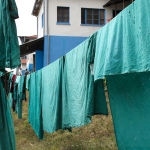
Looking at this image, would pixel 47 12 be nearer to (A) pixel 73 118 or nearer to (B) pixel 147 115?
(A) pixel 73 118

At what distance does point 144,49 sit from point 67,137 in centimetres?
445

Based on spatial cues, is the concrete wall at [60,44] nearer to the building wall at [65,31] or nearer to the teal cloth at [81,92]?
the building wall at [65,31]

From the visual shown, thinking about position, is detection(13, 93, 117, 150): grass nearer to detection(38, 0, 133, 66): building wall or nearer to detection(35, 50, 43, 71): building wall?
detection(38, 0, 133, 66): building wall

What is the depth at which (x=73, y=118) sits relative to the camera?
276 centimetres

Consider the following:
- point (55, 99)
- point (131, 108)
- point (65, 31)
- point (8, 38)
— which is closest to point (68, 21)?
point (65, 31)

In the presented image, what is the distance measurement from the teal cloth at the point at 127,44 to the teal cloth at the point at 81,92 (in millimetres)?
399

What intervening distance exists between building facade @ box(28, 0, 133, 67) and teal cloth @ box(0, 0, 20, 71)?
9.73 meters

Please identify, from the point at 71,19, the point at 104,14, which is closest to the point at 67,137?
the point at 71,19

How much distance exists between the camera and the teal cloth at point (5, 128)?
8.14 feet

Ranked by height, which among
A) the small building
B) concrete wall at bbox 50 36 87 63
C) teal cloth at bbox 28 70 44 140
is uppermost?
the small building

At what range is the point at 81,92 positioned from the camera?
252 centimetres

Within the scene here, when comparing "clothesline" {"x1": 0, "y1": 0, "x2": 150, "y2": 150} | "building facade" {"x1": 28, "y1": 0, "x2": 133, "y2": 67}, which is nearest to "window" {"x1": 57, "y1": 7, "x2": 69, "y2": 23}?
"building facade" {"x1": 28, "y1": 0, "x2": 133, "y2": 67}

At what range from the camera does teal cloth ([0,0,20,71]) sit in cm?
245

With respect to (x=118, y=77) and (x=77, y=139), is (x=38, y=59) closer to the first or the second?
(x=77, y=139)
